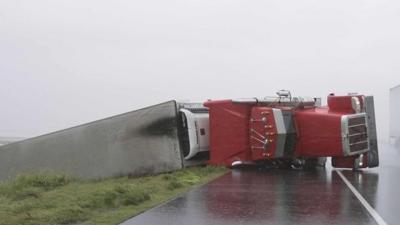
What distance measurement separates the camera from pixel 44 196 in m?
12.8

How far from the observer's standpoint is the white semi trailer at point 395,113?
1483 inches

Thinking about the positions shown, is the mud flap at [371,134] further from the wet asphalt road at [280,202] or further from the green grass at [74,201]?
the green grass at [74,201]

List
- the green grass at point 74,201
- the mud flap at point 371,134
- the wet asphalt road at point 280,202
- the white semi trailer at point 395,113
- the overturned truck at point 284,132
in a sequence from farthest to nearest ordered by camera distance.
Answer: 1. the white semi trailer at point 395,113
2. the mud flap at point 371,134
3. the overturned truck at point 284,132
4. the wet asphalt road at point 280,202
5. the green grass at point 74,201

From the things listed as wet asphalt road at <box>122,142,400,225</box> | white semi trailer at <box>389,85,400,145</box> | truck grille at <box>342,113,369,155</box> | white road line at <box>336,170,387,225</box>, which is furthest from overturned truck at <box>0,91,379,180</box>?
white semi trailer at <box>389,85,400,145</box>

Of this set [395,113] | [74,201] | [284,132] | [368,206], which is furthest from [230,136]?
[395,113]

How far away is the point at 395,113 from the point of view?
126 ft

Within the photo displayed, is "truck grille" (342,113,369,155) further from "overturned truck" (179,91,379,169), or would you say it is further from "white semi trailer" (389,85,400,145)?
"white semi trailer" (389,85,400,145)

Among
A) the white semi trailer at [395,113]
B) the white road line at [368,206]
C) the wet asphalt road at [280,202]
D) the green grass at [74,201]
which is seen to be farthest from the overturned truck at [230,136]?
the white semi trailer at [395,113]

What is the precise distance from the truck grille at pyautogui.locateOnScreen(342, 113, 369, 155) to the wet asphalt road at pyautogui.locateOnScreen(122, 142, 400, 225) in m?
1.11

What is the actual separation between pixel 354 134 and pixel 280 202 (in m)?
7.85

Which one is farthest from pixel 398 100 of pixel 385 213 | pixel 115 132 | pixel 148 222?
pixel 148 222

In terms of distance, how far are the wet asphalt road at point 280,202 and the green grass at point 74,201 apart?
51 centimetres

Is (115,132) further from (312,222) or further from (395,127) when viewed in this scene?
(395,127)

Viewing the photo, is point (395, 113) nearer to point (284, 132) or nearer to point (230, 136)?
point (230, 136)
